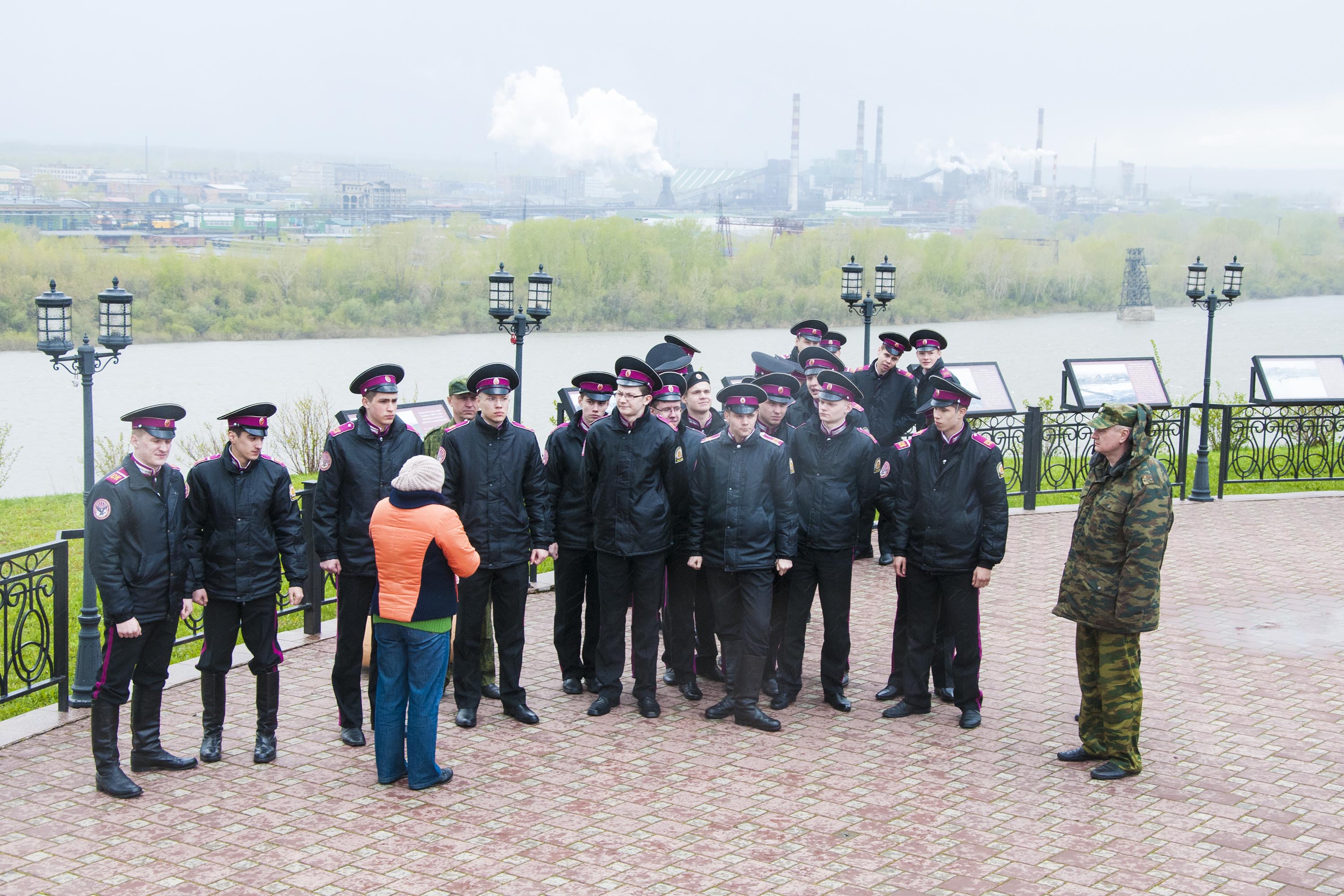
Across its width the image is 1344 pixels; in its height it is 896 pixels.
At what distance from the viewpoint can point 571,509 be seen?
6.03 metres

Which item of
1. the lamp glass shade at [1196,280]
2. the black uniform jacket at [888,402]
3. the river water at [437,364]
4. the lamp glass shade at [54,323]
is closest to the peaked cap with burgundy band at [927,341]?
the black uniform jacket at [888,402]

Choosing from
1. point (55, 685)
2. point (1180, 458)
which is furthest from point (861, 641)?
point (1180, 458)

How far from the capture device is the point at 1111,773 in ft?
16.7

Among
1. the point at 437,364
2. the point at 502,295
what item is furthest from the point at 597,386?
the point at 437,364

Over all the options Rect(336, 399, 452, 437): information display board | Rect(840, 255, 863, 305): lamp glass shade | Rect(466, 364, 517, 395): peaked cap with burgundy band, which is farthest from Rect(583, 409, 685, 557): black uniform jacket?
Rect(840, 255, 863, 305): lamp glass shade

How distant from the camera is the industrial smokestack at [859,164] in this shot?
282 feet

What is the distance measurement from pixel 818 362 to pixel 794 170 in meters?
70.7

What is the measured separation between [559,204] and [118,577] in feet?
195

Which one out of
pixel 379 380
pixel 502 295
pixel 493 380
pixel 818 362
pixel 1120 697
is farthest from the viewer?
pixel 502 295

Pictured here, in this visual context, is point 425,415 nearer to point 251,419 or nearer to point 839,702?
point 251,419

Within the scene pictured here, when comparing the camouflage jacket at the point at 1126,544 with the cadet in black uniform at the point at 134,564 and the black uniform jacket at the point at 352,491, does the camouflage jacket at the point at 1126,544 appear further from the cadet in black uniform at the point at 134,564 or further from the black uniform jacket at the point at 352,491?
the cadet in black uniform at the point at 134,564

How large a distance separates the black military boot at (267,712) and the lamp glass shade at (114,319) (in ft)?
12.1

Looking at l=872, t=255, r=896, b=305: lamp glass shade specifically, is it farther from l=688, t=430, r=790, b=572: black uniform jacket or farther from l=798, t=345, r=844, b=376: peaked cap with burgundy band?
l=688, t=430, r=790, b=572: black uniform jacket

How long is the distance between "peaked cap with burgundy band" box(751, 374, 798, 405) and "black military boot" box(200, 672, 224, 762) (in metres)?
2.83
